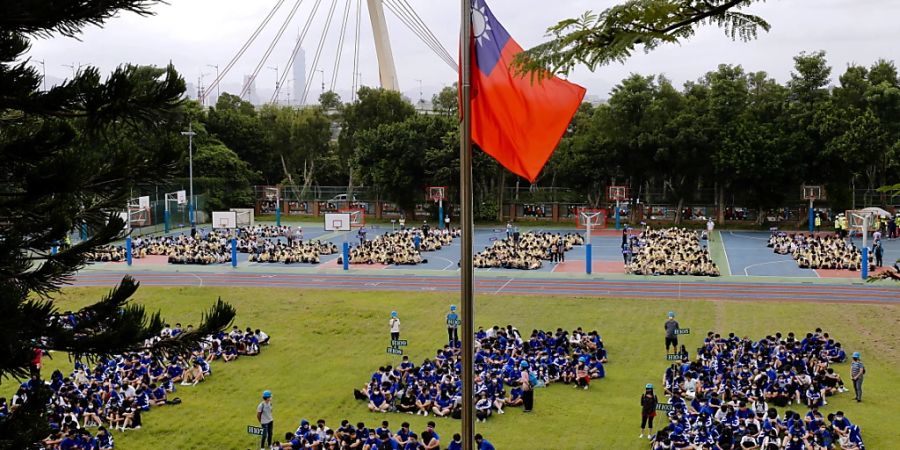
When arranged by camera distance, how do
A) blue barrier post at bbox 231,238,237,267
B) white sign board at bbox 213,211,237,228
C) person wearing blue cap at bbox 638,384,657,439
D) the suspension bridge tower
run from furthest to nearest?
the suspension bridge tower
white sign board at bbox 213,211,237,228
blue barrier post at bbox 231,238,237,267
person wearing blue cap at bbox 638,384,657,439

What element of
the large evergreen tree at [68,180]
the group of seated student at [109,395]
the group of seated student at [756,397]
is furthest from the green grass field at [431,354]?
the large evergreen tree at [68,180]

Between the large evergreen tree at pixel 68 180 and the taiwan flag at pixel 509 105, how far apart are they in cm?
272

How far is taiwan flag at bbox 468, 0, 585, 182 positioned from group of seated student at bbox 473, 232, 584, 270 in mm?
27365

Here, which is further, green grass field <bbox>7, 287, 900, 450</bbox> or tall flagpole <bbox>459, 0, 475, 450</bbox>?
green grass field <bbox>7, 287, 900, 450</bbox>

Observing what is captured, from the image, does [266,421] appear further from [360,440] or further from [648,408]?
[648,408]

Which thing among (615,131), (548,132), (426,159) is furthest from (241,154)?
(548,132)

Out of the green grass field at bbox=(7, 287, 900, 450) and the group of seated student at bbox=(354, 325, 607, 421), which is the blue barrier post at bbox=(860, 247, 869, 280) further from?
the group of seated student at bbox=(354, 325, 607, 421)

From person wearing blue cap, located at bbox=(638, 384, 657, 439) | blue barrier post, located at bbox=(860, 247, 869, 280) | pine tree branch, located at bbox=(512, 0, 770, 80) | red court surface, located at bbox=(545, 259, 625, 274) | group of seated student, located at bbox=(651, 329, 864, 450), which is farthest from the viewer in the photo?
red court surface, located at bbox=(545, 259, 625, 274)

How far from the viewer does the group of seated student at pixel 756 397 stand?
540 inches

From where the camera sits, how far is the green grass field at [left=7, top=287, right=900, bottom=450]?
617 inches

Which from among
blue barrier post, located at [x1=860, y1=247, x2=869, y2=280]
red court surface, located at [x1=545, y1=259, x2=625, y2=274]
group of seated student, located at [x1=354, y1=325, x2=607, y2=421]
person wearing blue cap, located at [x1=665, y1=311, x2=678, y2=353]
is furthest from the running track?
group of seated student, located at [x1=354, y1=325, x2=607, y2=421]

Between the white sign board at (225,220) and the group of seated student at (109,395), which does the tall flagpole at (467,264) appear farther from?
the white sign board at (225,220)

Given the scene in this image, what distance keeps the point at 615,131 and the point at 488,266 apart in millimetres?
20977

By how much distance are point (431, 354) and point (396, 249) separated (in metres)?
17.3
